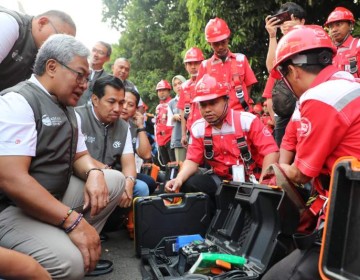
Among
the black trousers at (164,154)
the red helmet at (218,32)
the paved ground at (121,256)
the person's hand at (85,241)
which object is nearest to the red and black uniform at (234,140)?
the paved ground at (121,256)

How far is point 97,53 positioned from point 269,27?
7.72 feet

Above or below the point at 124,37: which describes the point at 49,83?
below

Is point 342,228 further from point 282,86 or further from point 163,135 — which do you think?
point 163,135

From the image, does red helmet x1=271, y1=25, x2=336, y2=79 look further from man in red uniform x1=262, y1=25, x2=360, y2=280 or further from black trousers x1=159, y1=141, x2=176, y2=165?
black trousers x1=159, y1=141, x2=176, y2=165

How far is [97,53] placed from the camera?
5195mm

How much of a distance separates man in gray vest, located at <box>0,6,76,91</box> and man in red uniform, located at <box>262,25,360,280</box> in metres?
1.70

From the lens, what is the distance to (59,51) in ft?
7.08

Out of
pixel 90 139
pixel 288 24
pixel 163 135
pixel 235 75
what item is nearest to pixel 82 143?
pixel 90 139

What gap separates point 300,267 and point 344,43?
13.2 feet

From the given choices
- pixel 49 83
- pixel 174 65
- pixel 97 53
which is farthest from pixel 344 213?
pixel 174 65

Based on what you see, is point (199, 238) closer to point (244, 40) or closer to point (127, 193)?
point (127, 193)

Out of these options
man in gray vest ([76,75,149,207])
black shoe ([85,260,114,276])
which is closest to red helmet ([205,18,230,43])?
man in gray vest ([76,75,149,207])

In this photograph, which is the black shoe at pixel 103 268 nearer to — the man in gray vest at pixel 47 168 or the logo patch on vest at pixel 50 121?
the man in gray vest at pixel 47 168

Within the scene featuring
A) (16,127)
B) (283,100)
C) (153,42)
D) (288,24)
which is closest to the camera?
(16,127)
